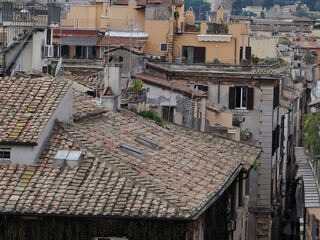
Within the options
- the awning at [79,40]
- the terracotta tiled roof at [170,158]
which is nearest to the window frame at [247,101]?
the awning at [79,40]

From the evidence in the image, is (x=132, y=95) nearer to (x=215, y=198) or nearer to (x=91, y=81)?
(x=91, y=81)

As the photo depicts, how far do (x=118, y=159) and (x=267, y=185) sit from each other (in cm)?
2648

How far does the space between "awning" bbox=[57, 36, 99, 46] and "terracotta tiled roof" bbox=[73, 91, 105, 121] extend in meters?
27.1

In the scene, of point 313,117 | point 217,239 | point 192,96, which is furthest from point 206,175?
point 192,96

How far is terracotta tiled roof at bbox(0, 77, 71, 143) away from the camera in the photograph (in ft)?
74.1

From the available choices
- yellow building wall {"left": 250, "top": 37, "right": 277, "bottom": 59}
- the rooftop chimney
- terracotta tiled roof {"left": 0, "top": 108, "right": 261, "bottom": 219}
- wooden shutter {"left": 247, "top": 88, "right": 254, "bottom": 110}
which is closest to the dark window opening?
wooden shutter {"left": 247, "top": 88, "right": 254, "bottom": 110}

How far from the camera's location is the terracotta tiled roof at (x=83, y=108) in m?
26.1

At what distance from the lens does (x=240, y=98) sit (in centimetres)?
4903

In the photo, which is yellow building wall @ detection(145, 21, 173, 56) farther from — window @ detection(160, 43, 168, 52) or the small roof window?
the small roof window

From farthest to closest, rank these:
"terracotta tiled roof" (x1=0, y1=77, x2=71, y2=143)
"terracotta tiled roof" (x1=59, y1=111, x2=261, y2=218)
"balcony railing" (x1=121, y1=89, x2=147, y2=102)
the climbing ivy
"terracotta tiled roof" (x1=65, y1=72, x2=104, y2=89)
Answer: "terracotta tiled roof" (x1=65, y1=72, x2=104, y2=89) → the climbing ivy → "balcony railing" (x1=121, y1=89, x2=147, y2=102) → "terracotta tiled roof" (x1=0, y1=77, x2=71, y2=143) → "terracotta tiled roof" (x1=59, y1=111, x2=261, y2=218)

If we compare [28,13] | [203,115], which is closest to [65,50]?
[203,115]

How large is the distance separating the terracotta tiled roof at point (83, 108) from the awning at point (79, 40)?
88.9 ft

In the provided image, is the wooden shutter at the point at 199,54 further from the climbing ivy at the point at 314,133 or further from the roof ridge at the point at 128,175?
the roof ridge at the point at 128,175

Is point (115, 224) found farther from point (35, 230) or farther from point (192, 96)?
point (192, 96)
